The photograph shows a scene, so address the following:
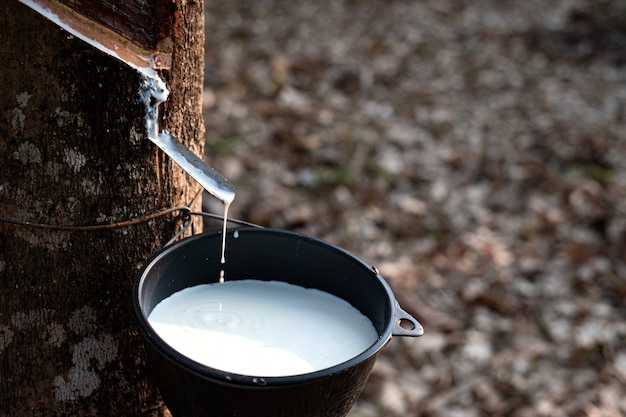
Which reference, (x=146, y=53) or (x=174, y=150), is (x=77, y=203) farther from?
(x=146, y=53)

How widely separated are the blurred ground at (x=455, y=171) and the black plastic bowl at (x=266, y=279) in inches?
47.5

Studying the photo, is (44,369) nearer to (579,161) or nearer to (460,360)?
(460,360)

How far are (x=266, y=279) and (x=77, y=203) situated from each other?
571 mm

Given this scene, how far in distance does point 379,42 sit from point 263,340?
5.46m

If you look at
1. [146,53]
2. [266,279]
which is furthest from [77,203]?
[266,279]

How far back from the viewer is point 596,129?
5.25 meters

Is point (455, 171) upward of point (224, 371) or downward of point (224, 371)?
downward

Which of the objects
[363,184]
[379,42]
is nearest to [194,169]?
[363,184]

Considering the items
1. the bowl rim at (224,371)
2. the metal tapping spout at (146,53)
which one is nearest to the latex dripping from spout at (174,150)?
the metal tapping spout at (146,53)

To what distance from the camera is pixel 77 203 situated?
168 cm

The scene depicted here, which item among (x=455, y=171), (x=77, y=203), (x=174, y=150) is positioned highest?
(x=174, y=150)

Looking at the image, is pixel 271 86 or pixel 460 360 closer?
pixel 460 360

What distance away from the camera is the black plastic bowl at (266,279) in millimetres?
1412

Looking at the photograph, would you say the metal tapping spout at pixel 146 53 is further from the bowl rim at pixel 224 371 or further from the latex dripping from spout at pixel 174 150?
the bowl rim at pixel 224 371
